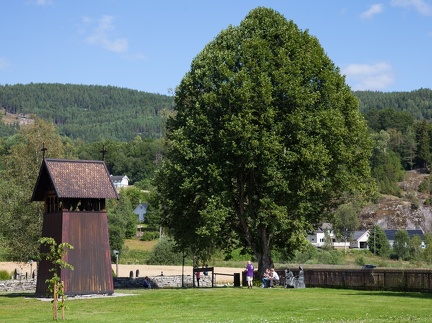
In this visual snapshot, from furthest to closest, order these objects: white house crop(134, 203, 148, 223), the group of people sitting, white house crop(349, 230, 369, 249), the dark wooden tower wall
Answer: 1. white house crop(134, 203, 148, 223)
2. white house crop(349, 230, 369, 249)
3. the group of people sitting
4. the dark wooden tower wall

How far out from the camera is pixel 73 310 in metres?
34.5

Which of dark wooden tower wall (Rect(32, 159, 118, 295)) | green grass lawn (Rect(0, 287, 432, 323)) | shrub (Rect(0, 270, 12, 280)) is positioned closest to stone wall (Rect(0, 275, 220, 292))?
shrub (Rect(0, 270, 12, 280))

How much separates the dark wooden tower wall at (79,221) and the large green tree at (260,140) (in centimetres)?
606

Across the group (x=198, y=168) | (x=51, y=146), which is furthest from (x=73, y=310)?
(x=51, y=146)

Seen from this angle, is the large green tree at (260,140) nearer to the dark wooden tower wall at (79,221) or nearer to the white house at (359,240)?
the dark wooden tower wall at (79,221)

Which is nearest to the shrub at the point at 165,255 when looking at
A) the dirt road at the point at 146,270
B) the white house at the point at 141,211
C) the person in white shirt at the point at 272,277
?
the dirt road at the point at 146,270

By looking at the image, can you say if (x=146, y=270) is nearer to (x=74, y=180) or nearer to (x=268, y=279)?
(x=268, y=279)

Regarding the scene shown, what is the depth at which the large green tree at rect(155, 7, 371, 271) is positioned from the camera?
47.4 meters

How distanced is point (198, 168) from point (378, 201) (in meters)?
152

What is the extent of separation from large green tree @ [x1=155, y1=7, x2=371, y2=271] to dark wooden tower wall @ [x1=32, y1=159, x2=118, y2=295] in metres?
6.06

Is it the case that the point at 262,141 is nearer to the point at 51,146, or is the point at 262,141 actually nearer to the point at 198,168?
the point at 198,168

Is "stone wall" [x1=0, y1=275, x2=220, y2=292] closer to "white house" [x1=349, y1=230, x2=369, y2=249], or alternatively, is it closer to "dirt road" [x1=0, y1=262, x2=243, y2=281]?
"dirt road" [x1=0, y1=262, x2=243, y2=281]

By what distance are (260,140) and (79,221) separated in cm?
1233

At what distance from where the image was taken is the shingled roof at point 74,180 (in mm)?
43438
